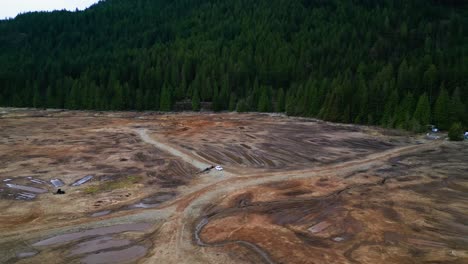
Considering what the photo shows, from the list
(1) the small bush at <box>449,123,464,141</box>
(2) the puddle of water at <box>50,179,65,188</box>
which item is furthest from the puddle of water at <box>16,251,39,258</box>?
(1) the small bush at <box>449,123,464,141</box>

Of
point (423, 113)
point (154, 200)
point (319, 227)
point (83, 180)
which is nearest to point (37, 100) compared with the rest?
point (83, 180)

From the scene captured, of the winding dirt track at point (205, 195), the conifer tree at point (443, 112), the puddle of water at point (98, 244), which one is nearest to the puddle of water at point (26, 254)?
the puddle of water at point (98, 244)

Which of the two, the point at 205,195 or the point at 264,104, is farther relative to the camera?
the point at 264,104

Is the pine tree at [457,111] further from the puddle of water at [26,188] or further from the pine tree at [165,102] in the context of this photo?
the pine tree at [165,102]

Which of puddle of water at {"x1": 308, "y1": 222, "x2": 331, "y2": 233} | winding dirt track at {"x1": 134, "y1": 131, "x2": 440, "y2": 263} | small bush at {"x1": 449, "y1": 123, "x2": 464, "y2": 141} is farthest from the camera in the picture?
small bush at {"x1": 449, "y1": 123, "x2": 464, "y2": 141}

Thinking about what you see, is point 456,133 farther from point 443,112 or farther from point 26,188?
point 26,188

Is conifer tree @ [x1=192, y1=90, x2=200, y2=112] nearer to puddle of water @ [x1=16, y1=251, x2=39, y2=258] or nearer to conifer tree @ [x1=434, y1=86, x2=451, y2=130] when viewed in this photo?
conifer tree @ [x1=434, y1=86, x2=451, y2=130]

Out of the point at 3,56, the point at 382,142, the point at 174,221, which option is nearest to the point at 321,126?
the point at 382,142
